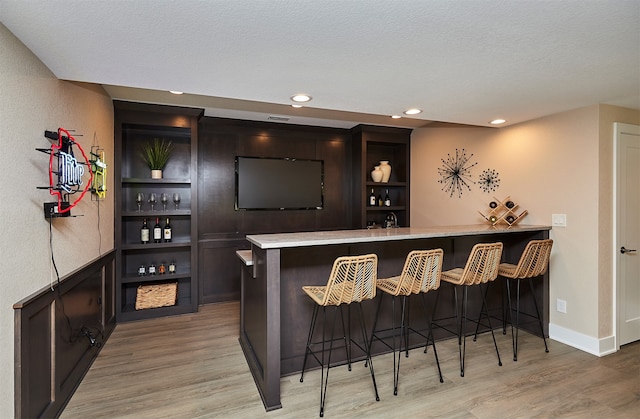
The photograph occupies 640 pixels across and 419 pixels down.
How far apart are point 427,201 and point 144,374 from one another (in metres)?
3.94

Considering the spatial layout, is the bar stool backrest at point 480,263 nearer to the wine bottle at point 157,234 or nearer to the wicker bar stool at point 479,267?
the wicker bar stool at point 479,267

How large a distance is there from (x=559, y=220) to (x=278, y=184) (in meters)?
3.32

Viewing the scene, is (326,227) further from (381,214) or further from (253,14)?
(253,14)

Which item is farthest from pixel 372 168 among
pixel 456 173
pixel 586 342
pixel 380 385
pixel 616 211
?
pixel 380 385

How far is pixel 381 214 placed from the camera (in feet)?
17.4

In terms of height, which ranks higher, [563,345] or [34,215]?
[34,215]

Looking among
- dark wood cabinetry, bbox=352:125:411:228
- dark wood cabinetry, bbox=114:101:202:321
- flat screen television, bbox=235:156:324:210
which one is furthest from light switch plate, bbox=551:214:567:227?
dark wood cabinetry, bbox=114:101:202:321

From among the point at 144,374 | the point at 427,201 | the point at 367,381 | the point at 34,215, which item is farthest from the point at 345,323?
the point at 427,201

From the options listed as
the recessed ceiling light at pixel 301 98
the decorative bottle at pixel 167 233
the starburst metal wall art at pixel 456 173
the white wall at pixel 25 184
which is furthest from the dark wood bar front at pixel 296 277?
the decorative bottle at pixel 167 233

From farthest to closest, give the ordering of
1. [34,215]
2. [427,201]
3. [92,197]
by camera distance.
Result: 1. [427,201]
2. [92,197]
3. [34,215]

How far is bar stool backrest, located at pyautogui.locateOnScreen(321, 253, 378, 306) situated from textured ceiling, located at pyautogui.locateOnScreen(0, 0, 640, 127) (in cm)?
124

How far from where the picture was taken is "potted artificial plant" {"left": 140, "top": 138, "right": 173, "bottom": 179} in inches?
153

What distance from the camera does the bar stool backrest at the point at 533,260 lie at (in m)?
2.90

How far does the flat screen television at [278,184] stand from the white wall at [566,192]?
2.21 m
